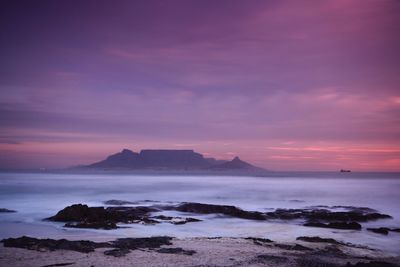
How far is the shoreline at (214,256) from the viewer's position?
12763mm

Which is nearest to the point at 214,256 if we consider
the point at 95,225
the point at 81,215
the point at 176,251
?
the point at 176,251

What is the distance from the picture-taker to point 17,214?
2842 cm

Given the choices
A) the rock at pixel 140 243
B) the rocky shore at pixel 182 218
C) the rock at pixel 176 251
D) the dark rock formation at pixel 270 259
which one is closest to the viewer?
the dark rock formation at pixel 270 259

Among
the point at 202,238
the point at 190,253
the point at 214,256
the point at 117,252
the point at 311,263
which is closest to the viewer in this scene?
the point at 311,263

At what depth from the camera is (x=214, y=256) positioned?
13930 mm

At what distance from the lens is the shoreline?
12.8 m

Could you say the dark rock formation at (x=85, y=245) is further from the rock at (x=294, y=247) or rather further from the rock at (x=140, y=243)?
the rock at (x=294, y=247)

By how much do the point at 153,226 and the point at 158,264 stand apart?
10.2m

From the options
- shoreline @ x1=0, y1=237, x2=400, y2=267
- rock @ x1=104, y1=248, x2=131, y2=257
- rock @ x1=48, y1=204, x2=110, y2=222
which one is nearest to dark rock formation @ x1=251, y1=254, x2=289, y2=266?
shoreline @ x1=0, y1=237, x2=400, y2=267

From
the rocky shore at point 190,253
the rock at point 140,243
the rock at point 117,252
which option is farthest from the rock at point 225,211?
the rock at point 117,252

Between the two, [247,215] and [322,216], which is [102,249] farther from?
[322,216]

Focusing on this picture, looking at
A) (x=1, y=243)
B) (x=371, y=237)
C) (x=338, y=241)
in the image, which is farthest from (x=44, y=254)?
(x=371, y=237)

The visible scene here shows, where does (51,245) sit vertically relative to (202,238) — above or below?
above

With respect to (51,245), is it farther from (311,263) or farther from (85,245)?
(311,263)
